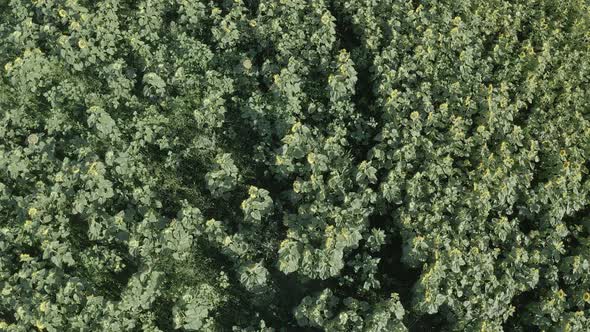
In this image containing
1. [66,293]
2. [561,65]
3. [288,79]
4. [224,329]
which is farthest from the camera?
[561,65]

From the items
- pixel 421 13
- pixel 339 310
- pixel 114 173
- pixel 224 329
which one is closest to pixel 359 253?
pixel 339 310

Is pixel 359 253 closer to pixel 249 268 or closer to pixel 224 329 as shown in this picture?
pixel 249 268

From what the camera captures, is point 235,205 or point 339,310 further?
point 235,205

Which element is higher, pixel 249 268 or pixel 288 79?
pixel 288 79

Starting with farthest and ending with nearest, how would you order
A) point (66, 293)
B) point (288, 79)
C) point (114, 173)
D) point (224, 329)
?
point (288, 79) → point (114, 173) → point (224, 329) → point (66, 293)

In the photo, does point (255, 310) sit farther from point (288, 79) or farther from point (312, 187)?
point (288, 79)

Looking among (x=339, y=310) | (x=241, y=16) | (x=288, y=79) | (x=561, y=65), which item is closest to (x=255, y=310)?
(x=339, y=310)

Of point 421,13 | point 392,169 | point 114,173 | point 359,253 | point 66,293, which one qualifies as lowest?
point 66,293
